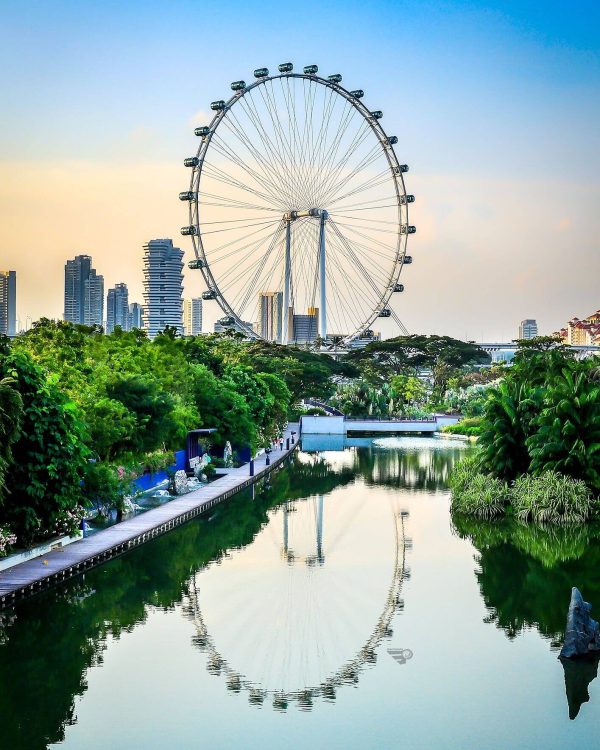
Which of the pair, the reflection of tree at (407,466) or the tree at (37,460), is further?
the reflection of tree at (407,466)

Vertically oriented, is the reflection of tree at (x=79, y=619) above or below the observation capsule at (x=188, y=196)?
below

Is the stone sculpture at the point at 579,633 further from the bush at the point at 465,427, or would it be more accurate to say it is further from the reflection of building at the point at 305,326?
the reflection of building at the point at 305,326

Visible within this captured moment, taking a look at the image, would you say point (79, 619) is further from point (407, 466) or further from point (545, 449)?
point (407, 466)

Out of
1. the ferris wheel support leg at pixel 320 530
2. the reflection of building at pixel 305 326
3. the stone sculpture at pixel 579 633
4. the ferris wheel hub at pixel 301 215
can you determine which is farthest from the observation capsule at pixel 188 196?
the reflection of building at pixel 305 326

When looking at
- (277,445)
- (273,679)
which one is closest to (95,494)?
(273,679)

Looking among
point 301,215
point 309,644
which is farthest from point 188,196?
A: point 309,644
